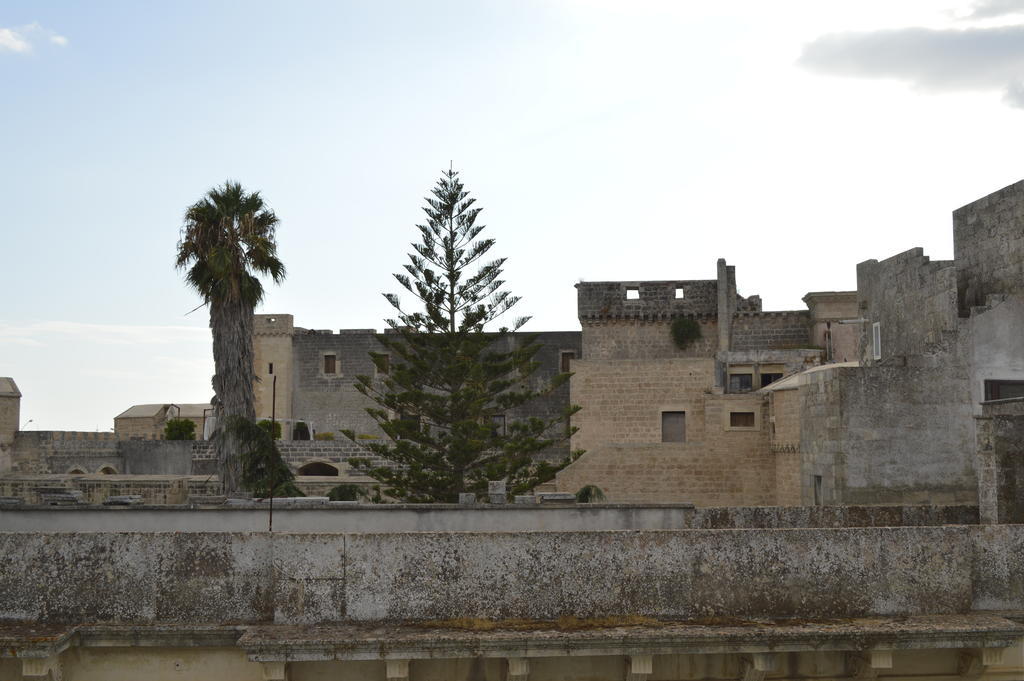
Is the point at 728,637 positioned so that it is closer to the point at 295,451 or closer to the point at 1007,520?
the point at 1007,520

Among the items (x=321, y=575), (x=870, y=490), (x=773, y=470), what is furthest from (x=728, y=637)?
(x=773, y=470)

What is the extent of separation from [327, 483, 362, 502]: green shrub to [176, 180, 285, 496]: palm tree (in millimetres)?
2149

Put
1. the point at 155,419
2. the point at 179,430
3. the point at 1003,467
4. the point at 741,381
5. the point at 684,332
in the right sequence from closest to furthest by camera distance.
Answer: the point at 1003,467
the point at 741,381
the point at 684,332
the point at 179,430
the point at 155,419

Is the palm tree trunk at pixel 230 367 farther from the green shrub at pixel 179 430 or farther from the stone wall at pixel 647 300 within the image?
the green shrub at pixel 179 430

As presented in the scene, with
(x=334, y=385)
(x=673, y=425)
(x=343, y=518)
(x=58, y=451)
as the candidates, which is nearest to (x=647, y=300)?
(x=673, y=425)

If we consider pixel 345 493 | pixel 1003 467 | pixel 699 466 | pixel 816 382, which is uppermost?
pixel 816 382

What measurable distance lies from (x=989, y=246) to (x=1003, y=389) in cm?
182

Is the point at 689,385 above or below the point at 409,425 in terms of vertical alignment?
above

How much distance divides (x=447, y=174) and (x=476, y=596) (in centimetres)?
1701

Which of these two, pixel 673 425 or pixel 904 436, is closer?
pixel 904 436

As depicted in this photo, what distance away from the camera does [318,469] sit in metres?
27.5

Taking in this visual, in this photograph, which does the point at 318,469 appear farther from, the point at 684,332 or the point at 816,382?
the point at 816,382

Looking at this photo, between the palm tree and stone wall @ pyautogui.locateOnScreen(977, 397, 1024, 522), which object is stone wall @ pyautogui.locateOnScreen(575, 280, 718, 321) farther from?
stone wall @ pyautogui.locateOnScreen(977, 397, 1024, 522)

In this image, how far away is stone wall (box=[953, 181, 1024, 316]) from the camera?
11969 millimetres
